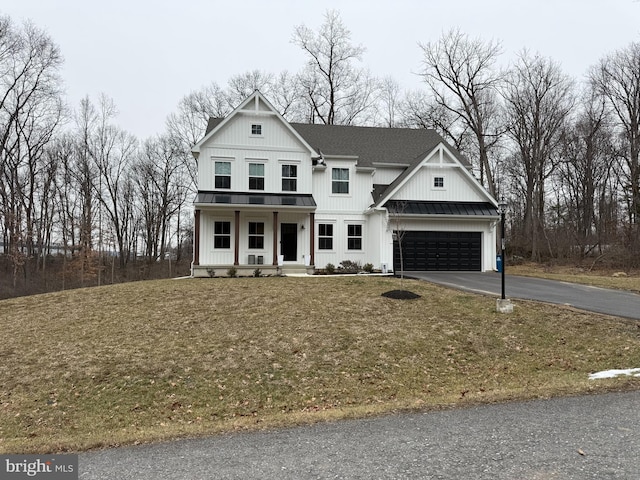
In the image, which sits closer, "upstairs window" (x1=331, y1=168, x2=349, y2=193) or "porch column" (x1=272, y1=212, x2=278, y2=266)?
"porch column" (x1=272, y1=212, x2=278, y2=266)

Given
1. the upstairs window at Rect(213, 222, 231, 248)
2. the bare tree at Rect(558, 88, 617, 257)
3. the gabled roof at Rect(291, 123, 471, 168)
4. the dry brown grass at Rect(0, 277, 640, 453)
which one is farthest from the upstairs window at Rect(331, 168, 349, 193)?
the bare tree at Rect(558, 88, 617, 257)

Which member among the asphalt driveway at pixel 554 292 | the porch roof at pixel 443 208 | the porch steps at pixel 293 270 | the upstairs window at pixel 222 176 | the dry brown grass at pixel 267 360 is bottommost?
the dry brown grass at pixel 267 360

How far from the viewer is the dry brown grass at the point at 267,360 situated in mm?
6164

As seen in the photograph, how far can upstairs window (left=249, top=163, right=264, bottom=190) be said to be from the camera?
817 inches

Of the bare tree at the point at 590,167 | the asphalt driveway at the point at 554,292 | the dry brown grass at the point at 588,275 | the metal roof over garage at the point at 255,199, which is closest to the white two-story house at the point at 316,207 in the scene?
the metal roof over garage at the point at 255,199

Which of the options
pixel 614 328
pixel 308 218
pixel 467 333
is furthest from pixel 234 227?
pixel 614 328

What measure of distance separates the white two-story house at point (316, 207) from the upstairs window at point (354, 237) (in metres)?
0.05

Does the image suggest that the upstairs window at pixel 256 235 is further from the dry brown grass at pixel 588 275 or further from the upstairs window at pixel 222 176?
the dry brown grass at pixel 588 275

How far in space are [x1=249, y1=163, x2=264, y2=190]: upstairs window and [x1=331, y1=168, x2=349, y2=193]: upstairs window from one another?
12.5ft

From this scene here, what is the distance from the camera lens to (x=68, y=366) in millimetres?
8406

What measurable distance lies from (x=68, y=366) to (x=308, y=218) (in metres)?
14.2

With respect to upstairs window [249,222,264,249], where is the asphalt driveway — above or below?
below

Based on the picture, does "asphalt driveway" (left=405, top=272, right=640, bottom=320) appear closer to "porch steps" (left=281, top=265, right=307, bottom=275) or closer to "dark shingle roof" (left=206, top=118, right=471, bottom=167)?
"porch steps" (left=281, top=265, right=307, bottom=275)

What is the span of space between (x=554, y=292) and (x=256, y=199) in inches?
516
